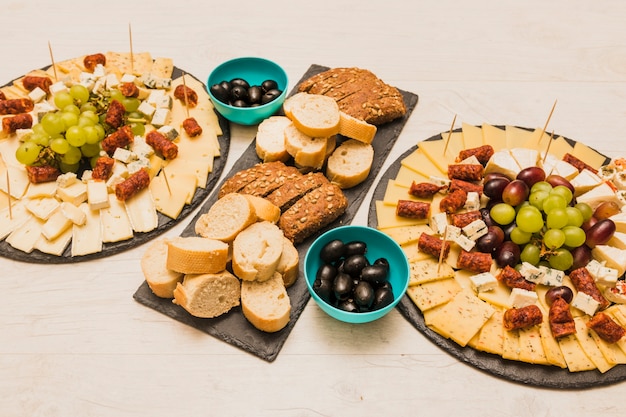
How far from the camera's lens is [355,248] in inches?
86.6

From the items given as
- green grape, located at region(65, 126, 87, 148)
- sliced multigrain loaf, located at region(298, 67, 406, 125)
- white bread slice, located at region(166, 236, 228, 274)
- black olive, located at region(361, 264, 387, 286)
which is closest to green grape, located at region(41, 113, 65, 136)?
green grape, located at region(65, 126, 87, 148)

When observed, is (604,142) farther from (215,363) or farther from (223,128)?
(215,363)

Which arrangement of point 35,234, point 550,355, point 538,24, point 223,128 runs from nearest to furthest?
point 550,355
point 35,234
point 223,128
point 538,24

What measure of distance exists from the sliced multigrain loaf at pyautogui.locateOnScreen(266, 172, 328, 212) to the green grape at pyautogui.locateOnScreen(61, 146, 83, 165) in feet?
2.82

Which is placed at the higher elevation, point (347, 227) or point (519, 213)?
point (519, 213)

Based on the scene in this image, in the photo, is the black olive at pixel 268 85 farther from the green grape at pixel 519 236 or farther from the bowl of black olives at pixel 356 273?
the green grape at pixel 519 236

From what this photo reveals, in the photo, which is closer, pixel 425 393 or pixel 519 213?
pixel 425 393

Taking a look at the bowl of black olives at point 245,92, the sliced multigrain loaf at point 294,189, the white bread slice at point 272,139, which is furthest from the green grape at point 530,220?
the bowl of black olives at point 245,92

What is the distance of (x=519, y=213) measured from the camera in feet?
7.38

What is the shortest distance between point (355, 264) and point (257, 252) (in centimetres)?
36

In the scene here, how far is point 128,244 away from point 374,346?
1072mm

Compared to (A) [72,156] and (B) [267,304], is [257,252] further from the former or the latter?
(A) [72,156]

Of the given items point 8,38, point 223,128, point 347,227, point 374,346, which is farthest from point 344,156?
point 8,38

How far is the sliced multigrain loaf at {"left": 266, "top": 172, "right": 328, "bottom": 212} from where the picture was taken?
2.37 m
